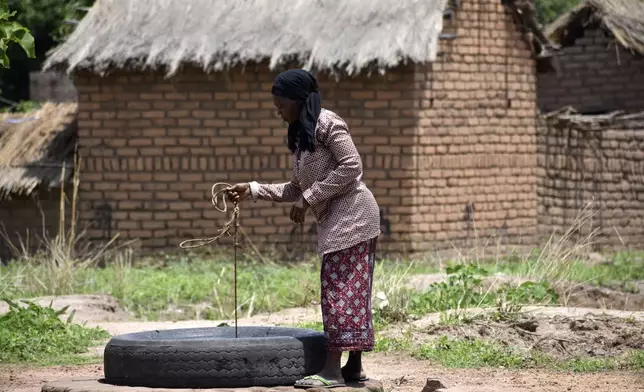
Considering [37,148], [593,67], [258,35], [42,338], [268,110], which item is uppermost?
[258,35]

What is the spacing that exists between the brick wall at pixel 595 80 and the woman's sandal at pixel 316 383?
11.5 m

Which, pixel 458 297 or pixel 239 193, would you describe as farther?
pixel 458 297

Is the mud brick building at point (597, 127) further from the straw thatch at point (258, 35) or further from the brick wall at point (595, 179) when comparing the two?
the straw thatch at point (258, 35)

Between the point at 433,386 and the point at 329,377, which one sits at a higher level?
the point at 329,377

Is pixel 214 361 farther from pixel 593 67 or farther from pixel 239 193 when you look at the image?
pixel 593 67

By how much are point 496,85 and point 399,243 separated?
7.11ft

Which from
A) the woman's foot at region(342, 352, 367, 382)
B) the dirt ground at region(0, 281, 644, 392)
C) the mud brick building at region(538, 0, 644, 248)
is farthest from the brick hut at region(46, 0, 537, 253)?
the woman's foot at region(342, 352, 367, 382)

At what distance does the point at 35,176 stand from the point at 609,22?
7.25 meters

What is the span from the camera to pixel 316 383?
5.61 metres

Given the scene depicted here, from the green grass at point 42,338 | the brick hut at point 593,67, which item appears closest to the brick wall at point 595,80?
the brick hut at point 593,67

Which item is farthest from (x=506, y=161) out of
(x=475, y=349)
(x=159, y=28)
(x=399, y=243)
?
(x=475, y=349)

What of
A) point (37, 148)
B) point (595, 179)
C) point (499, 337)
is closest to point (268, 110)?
point (37, 148)

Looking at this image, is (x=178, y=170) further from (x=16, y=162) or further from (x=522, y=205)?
(x=522, y=205)

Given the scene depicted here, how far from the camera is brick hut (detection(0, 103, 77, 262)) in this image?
1357cm
